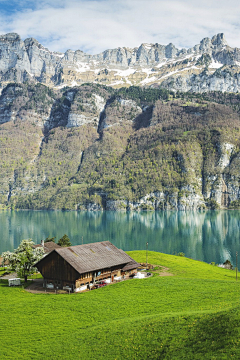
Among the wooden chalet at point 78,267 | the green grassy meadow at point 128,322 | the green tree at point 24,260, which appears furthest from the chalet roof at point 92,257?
the green tree at point 24,260

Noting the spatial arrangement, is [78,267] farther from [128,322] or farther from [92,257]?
[128,322]

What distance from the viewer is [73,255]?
47688 millimetres

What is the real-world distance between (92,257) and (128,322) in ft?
70.1

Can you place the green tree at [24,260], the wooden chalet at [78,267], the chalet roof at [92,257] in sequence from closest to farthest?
1. the wooden chalet at [78,267]
2. the chalet roof at [92,257]
3. the green tree at [24,260]

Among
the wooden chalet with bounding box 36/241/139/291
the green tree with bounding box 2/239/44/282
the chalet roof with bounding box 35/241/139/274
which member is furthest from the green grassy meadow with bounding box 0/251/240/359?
the green tree with bounding box 2/239/44/282

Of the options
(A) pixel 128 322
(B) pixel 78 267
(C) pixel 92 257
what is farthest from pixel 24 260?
(A) pixel 128 322

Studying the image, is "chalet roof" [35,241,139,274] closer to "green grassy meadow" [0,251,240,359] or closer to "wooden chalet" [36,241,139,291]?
"wooden chalet" [36,241,139,291]

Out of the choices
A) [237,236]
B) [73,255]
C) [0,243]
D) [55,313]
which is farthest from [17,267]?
[237,236]

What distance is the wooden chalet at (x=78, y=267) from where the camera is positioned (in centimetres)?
4572

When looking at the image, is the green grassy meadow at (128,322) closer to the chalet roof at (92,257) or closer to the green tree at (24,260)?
the chalet roof at (92,257)

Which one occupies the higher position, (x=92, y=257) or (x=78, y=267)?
(x=92, y=257)

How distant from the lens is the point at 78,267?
149 ft

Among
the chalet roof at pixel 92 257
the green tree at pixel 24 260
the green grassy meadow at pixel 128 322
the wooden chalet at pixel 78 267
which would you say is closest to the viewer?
the green grassy meadow at pixel 128 322

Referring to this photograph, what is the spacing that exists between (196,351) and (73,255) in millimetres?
29578
